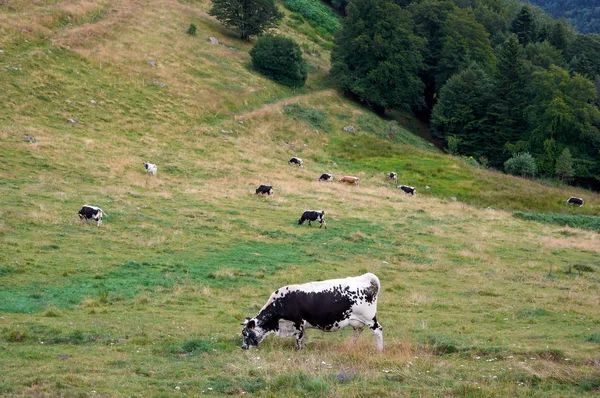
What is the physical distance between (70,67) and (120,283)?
4041 cm

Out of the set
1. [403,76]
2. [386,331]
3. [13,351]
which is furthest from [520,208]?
→ [13,351]

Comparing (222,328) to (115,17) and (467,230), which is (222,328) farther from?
(115,17)

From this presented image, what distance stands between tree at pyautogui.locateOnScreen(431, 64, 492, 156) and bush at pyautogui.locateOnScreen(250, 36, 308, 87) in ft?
60.8

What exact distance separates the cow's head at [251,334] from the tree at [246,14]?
68429mm

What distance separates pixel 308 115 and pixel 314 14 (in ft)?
147

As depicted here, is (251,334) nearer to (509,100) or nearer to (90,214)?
(90,214)

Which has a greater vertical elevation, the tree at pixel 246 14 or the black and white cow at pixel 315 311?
the black and white cow at pixel 315 311

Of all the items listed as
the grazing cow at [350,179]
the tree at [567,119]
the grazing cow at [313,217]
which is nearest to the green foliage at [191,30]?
the grazing cow at [350,179]

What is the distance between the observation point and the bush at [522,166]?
64.6m

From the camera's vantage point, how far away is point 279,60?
72875 millimetres

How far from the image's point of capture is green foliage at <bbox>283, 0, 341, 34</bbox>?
341 ft

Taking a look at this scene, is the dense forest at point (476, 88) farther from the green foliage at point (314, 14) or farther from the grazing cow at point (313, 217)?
the grazing cow at point (313, 217)

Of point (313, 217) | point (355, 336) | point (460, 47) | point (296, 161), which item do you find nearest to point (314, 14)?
point (460, 47)

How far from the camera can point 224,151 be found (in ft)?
171
